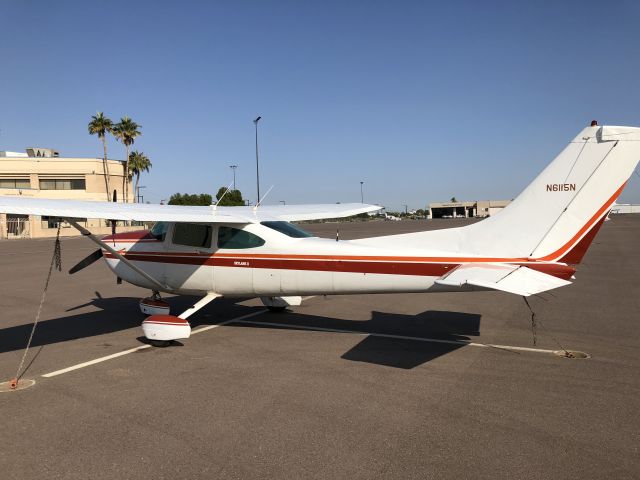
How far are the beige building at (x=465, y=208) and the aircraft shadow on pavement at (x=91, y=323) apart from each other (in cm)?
13175

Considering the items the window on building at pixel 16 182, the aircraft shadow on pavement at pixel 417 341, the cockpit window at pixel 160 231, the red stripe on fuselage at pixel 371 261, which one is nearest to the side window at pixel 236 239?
the red stripe on fuselage at pixel 371 261

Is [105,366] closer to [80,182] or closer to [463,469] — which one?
[463,469]

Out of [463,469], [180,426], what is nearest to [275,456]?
[180,426]

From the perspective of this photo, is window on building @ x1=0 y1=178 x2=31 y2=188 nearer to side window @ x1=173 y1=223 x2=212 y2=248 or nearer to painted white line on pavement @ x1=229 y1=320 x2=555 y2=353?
side window @ x1=173 y1=223 x2=212 y2=248

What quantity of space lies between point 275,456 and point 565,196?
16.4 ft

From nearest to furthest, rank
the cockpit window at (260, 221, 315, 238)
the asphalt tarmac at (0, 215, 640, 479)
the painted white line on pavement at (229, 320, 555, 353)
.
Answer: the asphalt tarmac at (0, 215, 640, 479) → the painted white line on pavement at (229, 320, 555, 353) → the cockpit window at (260, 221, 315, 238)

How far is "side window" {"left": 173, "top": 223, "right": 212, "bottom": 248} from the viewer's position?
748 cm

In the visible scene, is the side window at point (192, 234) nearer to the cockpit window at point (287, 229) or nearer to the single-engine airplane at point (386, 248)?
the single-engine airplane at point (386, 248)

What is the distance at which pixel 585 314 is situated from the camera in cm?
875

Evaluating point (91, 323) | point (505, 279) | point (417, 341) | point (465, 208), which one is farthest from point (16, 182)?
point (465, 208)

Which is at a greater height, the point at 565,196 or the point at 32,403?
the point at 565,196

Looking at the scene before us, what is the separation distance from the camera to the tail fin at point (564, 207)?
569 cm

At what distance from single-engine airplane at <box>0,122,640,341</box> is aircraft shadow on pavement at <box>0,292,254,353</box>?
1062 millimetres

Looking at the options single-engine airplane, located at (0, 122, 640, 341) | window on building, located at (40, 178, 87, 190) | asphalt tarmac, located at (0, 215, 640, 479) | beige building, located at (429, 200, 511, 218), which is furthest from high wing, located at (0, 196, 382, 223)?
beige building, located at (429, 200, 511, 218)
